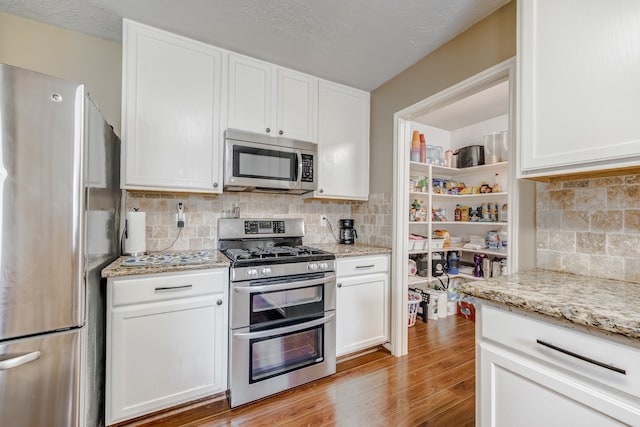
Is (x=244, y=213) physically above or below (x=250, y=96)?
below

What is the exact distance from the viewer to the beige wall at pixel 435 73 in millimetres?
1572

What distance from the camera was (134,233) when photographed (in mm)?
1796

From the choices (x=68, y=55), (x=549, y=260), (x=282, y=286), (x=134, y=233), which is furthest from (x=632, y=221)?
(x=68, y=55)

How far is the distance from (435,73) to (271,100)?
50.3 inches

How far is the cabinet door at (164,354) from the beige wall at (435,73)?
1.79 metres

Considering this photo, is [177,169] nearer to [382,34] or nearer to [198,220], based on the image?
[198,220]

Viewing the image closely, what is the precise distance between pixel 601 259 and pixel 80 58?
10.8 feet

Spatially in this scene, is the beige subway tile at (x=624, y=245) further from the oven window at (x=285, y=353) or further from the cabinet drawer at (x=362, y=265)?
the oven window at (x=285, y=353)

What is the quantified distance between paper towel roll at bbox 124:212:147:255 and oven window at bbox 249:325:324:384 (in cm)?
100

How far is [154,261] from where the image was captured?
63.4 inches

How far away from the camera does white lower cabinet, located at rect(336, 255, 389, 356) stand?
2129mm

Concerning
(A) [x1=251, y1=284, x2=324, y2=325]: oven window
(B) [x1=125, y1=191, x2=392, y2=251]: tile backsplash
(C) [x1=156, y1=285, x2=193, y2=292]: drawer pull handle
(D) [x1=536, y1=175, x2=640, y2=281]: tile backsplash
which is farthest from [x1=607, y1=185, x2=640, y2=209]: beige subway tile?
(C) [x1=156, y1=285, x2=193, y2=292]: drawer pull handle

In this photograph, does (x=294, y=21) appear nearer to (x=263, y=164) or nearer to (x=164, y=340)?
(x=263, y=164)

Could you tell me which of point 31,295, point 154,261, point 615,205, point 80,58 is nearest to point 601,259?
point 615,205
